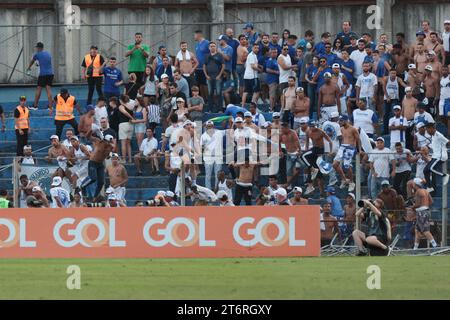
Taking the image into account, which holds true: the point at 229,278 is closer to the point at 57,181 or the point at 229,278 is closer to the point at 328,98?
the point at 57,181

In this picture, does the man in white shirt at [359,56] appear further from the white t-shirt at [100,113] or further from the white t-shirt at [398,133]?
the white t-shirt at [100,113]

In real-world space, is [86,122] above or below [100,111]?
below

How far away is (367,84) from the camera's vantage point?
32344mm

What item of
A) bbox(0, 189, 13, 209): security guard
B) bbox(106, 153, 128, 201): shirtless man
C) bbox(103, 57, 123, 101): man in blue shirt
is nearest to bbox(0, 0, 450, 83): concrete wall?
bbox(103, 57, 123, 101): man in blue shirt

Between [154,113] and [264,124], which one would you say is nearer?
[264,124]

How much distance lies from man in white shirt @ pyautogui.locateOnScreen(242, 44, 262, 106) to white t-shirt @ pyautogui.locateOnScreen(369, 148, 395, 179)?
20.4ft

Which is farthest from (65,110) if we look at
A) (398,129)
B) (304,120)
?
(398,129)

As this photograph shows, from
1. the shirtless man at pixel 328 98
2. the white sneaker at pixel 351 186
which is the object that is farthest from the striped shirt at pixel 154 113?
the white sneaker at pixel 351 186

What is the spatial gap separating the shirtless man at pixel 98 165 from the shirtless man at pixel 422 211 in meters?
6.64

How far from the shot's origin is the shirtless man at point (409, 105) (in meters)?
31.0

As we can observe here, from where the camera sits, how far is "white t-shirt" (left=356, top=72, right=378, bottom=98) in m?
32.3

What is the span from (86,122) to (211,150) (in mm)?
4608

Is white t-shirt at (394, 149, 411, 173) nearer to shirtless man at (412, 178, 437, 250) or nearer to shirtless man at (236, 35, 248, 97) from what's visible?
shirtless man at (412, 178, 437, 250)

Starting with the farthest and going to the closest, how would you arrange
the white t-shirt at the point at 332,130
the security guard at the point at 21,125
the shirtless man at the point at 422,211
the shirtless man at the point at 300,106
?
the security guard at the point at 21,125, the shirtless man at the point at 300,106, the white t-shirt at the point at 332,130, the shirtless man at the point at 422,211
